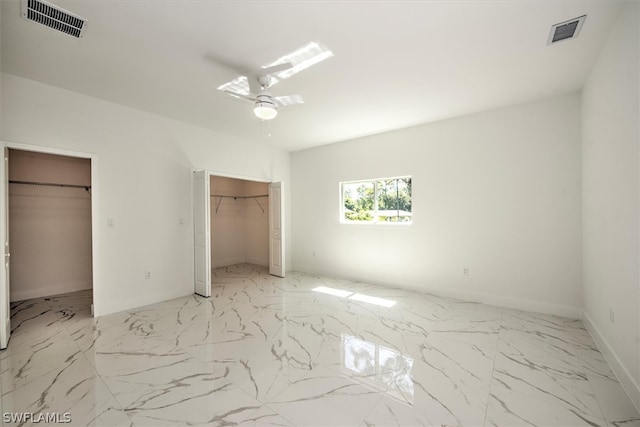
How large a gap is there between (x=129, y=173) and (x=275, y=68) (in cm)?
275

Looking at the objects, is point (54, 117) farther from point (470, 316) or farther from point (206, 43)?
point (470, 316)

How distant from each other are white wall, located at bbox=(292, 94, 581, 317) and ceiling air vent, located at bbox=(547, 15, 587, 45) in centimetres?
148

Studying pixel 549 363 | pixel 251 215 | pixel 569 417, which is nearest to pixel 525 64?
pixel 549 363

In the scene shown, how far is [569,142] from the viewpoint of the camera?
347 cm

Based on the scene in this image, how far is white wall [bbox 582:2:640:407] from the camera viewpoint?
6.47 ft

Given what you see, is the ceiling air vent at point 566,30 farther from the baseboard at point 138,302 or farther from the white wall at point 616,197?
the baseboard at point 138,302

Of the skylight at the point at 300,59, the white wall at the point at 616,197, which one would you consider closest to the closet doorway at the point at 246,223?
the skylight at the point at 300,59

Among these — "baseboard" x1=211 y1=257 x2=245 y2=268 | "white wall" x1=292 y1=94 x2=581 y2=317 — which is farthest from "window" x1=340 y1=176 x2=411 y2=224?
"baseboard" x1=211 y1=257 x2=245 y2=268

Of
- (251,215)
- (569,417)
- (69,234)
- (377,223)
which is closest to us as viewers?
(569,417)

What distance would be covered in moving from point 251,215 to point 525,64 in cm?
626

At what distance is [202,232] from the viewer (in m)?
4.46

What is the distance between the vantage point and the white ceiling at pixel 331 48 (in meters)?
2.06

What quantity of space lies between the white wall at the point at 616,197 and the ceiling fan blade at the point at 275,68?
8.39 feet

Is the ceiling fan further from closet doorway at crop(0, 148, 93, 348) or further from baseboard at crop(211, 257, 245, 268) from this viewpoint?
baseboard at crop(211, 257, 245, 268)
